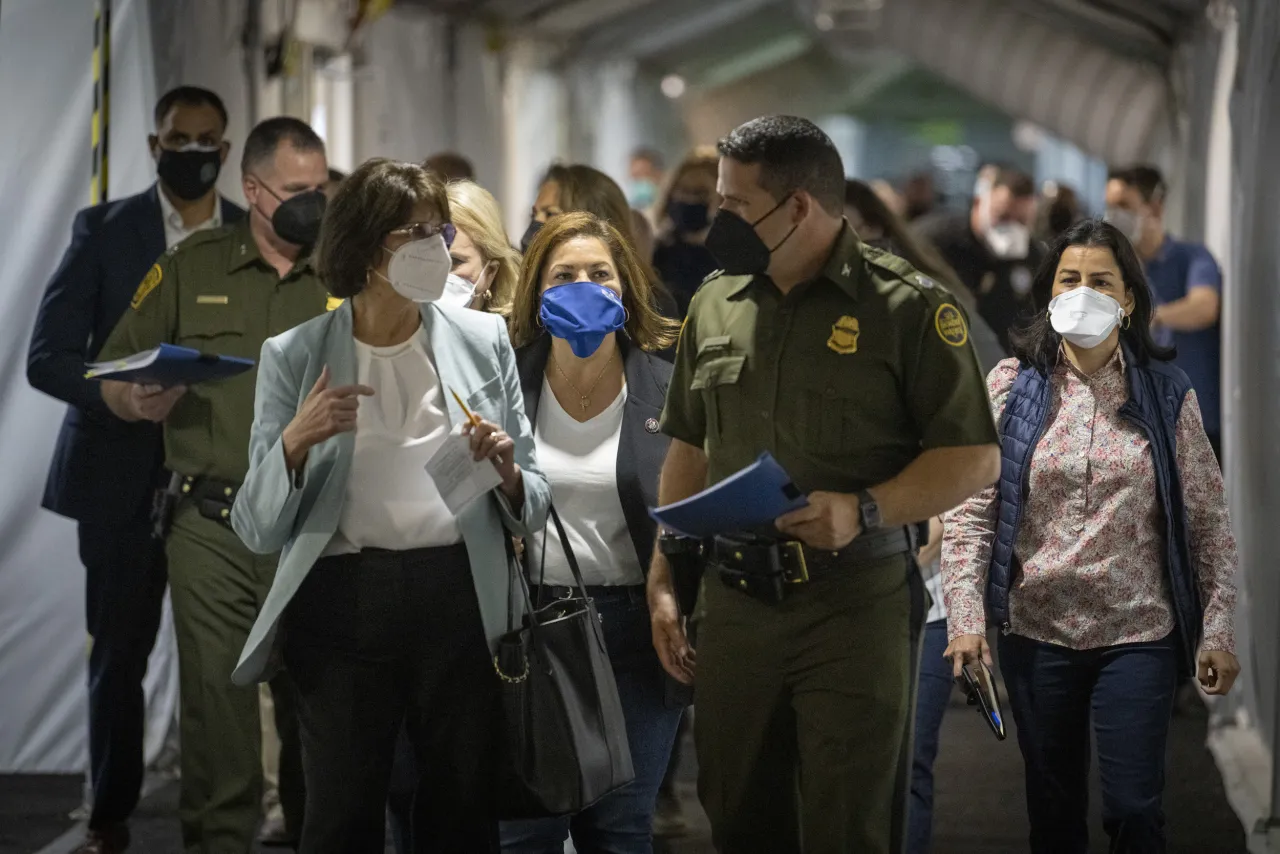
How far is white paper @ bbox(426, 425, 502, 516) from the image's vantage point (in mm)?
3244

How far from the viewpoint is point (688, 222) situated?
23.7ft

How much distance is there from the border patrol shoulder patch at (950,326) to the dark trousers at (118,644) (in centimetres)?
264

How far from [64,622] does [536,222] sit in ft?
6.67

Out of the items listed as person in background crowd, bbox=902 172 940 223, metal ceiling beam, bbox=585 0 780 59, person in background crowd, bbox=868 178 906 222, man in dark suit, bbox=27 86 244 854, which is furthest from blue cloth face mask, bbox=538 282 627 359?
metal ceiling beam, bbox=585 0 780 59

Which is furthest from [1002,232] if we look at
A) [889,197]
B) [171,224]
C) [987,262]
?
[171,224]

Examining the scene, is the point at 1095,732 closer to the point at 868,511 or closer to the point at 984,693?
the point at 984,693

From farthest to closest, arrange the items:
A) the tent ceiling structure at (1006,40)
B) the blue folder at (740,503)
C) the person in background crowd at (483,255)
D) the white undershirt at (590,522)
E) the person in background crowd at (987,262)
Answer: the tent ceiling structure at (1006,40)
the person in background crowd at (987,262)
the person in background crowd at (483,255)
the white undershirt at (590,522)
the blue folder at (740,503)

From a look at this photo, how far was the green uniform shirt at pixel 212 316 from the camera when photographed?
454 centimetres

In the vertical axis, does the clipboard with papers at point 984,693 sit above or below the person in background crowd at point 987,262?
below

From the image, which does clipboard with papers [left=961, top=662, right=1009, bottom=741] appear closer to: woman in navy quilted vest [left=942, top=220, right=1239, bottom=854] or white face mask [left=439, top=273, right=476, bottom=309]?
woman in navy quilted vest [left=942, top=220, right=1239, bottom=854]

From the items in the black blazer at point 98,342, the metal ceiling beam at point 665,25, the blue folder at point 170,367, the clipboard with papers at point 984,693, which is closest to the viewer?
the clipboard with papers at point 984,693

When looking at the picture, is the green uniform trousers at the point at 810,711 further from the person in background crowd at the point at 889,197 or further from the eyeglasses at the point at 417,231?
the person in background crowd at the point at 889,197

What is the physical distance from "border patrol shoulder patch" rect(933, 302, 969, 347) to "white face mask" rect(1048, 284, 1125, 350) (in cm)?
79

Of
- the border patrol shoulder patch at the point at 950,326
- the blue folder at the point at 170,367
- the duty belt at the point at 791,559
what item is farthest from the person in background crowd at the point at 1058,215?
the duty belt at the point at 791,559
